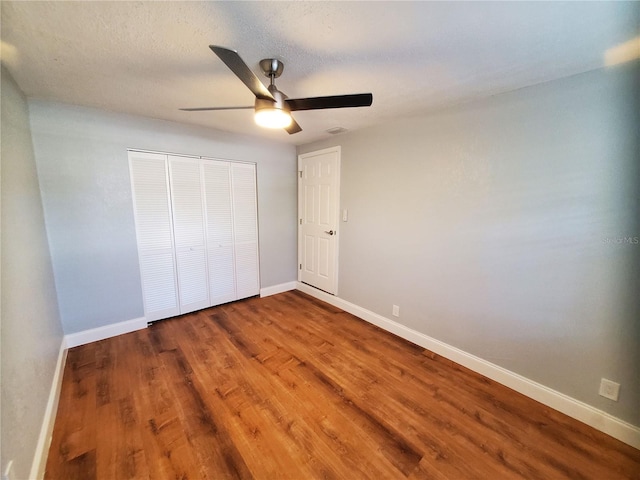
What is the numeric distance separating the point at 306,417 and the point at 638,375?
80.1 inches

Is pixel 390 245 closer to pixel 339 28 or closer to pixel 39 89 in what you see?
pixel 339 28

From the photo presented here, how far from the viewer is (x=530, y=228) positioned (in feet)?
5.96

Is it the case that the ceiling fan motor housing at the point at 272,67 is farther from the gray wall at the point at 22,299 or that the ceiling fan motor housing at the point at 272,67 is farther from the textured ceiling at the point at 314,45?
the gray wall at the point at 22,299

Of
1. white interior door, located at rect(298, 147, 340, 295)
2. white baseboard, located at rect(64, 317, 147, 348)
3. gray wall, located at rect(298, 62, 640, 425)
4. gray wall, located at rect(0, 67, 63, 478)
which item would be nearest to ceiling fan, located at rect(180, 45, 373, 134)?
gray wall, located at rect(298, 62, 640, 425)

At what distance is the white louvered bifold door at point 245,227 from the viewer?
3.36m

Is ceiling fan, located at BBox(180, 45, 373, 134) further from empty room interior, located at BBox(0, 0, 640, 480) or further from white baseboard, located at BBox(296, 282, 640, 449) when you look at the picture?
white baseboard, located at BBox(296, 282, 640, 449)

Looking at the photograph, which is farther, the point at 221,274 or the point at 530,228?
the point at 221,274

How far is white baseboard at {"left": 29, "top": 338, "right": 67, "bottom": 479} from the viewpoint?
1270 millimetres

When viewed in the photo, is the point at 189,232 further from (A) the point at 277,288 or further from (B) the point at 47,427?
(B) the point at 47,427

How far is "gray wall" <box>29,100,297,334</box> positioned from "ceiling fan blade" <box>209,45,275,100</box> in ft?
6.38

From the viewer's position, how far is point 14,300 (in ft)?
4.21

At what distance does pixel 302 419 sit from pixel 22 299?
1.79 metres

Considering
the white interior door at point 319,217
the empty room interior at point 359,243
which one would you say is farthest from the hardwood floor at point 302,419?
the white interior door at point 319,217

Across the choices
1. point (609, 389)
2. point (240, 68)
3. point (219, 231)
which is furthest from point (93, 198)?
point (609, 389)
